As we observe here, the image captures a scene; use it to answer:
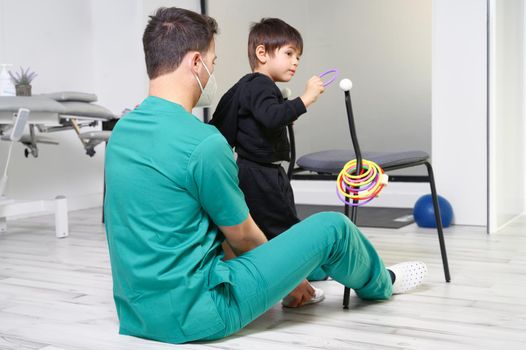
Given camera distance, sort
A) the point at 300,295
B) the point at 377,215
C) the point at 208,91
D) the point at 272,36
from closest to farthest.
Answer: the point at 208,91
the point at 300,295
the point at 272,36
the point at 377,215

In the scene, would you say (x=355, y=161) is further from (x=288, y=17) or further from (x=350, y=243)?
(x=288, y=17)

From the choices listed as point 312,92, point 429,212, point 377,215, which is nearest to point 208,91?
point 312,92

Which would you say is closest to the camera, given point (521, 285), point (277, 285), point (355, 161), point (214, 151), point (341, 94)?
point (214, 151)

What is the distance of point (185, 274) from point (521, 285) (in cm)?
119

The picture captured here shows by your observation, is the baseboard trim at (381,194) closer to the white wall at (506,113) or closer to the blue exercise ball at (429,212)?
the white wall at (506,113)

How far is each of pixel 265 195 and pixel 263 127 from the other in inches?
8.7

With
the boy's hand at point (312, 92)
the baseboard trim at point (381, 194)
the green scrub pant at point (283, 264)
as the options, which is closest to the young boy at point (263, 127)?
the boy's hand at point (312, 92)

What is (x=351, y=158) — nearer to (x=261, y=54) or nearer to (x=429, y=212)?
(x=261, y=54)

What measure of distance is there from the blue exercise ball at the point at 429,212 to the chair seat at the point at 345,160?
122cm

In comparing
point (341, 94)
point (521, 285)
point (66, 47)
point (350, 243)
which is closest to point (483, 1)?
point (341, 94)

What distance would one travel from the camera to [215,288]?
59.1 inches

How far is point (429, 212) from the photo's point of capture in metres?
3.29

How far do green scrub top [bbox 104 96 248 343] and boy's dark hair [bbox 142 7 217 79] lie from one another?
0.09m

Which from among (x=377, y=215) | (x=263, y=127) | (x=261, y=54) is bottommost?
(x=377, y=215)
